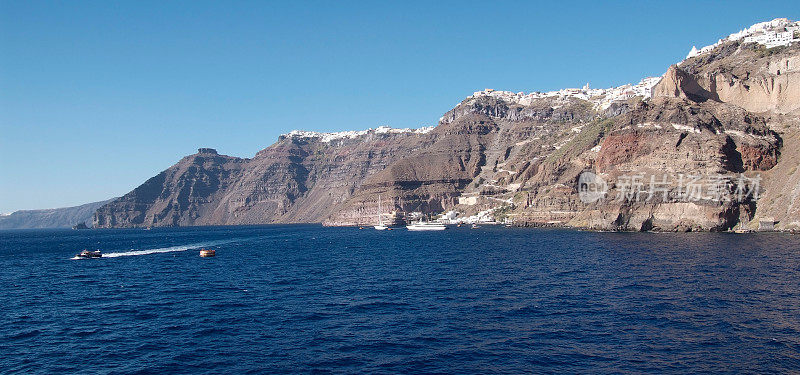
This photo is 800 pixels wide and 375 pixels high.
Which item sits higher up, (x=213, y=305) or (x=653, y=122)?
(x=653, y=122)

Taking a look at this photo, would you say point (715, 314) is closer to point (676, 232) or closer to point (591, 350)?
point (591, 350)

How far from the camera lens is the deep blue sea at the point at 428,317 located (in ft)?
100

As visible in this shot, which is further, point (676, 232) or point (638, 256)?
point (676, 232)

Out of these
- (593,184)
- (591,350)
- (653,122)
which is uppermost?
(653,122)

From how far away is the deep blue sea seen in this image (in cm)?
3056

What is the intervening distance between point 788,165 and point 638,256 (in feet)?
194

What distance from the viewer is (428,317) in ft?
133

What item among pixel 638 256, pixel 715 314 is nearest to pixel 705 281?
pixel 715 314

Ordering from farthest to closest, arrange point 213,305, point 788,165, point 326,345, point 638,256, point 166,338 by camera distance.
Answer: point 788,165 < point 638,256 < point 213,305 < point 166,338 < point 326,345

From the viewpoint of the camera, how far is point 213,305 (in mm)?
48062

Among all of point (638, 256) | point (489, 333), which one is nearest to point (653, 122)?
point (638, 256)

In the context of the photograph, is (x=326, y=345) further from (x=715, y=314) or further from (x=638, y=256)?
(x=638, y=256)

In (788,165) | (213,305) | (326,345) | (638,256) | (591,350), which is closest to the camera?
(591,350)

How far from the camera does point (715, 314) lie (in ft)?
127
